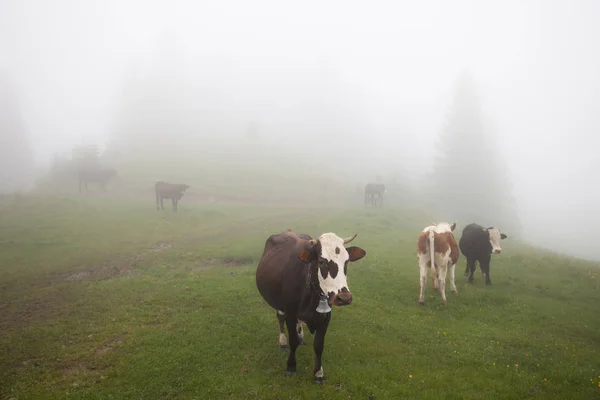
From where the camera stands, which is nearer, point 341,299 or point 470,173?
point 341,299

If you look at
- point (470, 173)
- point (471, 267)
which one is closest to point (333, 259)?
point (471, 267)

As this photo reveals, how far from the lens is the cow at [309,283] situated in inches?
333

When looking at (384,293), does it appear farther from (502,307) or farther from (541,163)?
(541,163)

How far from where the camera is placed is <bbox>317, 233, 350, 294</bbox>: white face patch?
8375 millimetres

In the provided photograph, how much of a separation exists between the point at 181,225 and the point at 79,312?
2125cm

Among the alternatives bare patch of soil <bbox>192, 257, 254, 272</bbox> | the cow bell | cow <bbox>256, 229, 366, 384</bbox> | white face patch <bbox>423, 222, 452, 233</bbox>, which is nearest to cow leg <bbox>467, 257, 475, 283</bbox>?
white face patch <bbox>423, 222, 452, 233</bbox>

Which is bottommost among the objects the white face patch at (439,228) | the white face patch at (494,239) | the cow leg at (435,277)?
the cow leg at (435,277)

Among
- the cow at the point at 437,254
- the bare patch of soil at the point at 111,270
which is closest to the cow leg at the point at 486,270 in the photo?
the cow at the point at 437,254

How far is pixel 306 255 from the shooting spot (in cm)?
863

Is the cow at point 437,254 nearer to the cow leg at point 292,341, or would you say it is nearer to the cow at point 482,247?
the cow at point 482,247

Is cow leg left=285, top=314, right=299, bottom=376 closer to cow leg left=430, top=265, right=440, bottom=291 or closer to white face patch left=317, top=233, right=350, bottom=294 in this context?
white face patch left=317, top=233, right=350, bottom=294

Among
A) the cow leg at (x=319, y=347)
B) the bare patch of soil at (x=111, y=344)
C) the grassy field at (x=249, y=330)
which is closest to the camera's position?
the cow leg at (x=319, y=347)

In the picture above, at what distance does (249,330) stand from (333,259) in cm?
629

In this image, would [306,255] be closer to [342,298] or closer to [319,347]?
[342,298]
